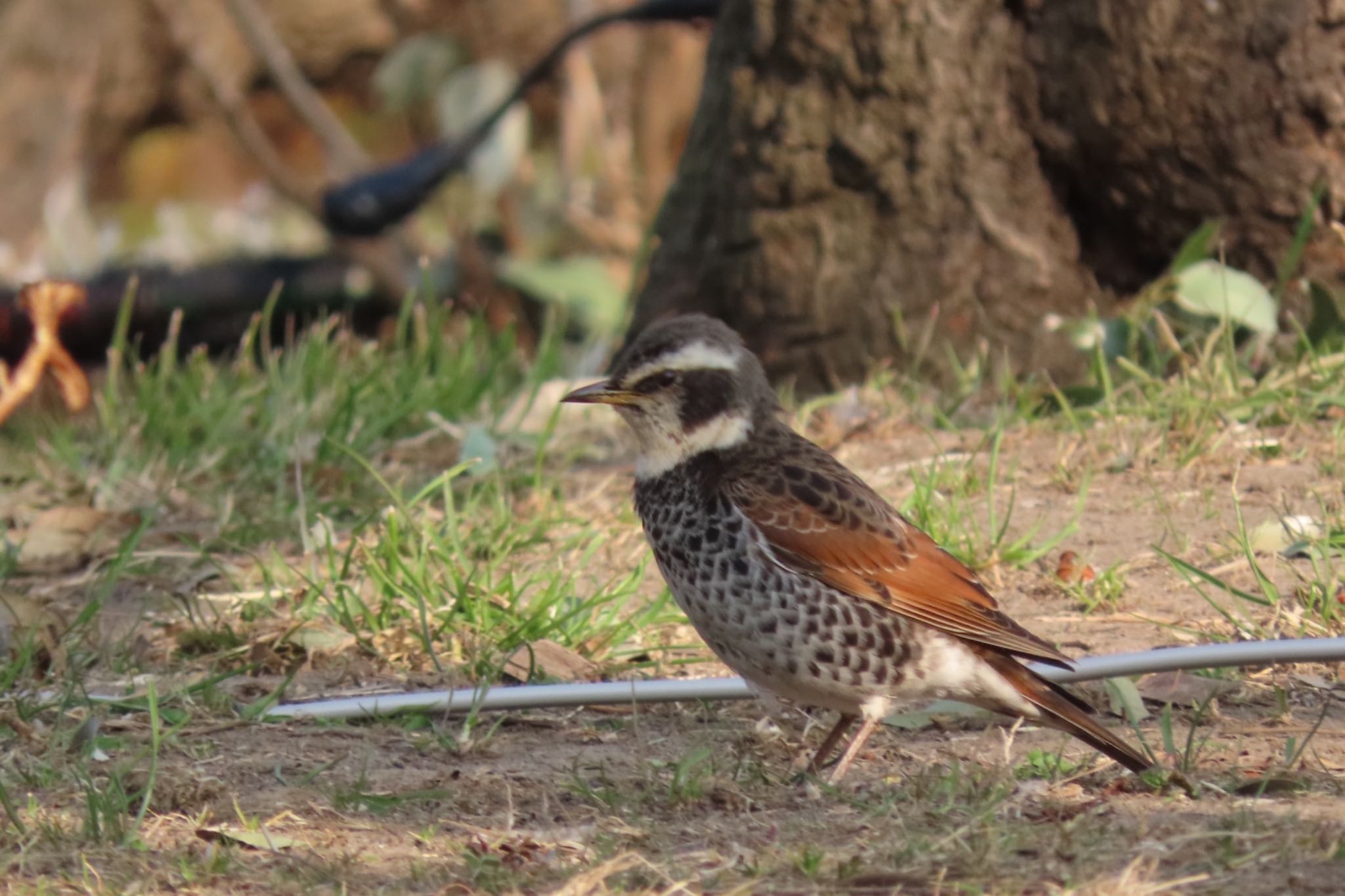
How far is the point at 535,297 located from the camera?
33.5 feet

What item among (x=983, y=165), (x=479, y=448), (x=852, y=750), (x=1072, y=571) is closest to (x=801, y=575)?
(x=852, y=750)

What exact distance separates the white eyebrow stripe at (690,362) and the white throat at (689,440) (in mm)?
122

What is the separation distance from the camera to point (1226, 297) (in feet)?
19.5

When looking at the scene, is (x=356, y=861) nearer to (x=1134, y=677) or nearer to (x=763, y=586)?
(x=763, y=586)

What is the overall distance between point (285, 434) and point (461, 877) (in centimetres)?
325

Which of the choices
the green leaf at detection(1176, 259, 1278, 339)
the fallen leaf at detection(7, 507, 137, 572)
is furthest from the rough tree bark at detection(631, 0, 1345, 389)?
the fallen leaf at detection(7, 507, 137, 572)

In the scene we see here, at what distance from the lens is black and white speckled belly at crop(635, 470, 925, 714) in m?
3.88

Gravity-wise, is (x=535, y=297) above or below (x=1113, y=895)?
below

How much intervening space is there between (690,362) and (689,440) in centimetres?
19

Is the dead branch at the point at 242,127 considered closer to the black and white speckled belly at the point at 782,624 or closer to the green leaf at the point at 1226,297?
the green leaf at the point at 1226,297

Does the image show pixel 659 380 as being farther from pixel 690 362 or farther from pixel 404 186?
pixel 404 186

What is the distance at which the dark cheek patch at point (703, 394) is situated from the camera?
4.24m

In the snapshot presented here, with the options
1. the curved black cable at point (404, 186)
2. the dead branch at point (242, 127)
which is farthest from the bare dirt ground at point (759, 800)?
Answer: the dead branch at point (242, 127)

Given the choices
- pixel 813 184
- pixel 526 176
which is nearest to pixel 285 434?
pixel 813 184
